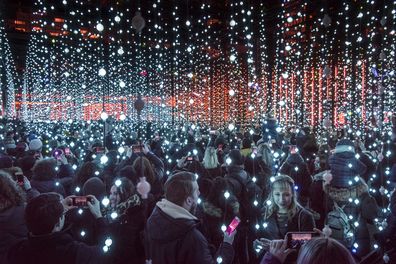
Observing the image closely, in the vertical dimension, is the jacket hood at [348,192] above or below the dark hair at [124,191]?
below

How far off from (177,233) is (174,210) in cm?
18

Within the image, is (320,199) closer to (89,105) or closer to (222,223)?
(222,223)

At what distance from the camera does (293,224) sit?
4.39 m

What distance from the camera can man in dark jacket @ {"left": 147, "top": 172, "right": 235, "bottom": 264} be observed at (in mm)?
3012

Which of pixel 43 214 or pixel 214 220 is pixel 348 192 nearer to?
pixel 214 220

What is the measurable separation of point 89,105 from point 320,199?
1565 inches

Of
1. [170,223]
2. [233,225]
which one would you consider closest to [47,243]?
[170,223]

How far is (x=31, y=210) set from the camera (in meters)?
2.98

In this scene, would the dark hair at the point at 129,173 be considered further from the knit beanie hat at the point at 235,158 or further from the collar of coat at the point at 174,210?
the collar of coat at the point at 174,210

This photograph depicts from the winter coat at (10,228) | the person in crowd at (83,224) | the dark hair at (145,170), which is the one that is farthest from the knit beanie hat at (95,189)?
the winter coat at (10,228)

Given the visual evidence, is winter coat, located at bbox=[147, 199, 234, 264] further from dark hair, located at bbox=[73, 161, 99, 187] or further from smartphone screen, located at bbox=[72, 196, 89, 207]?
dark hair, located at bbox=[73, 161, 99, 187]

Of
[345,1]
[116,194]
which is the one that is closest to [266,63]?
[345,1]

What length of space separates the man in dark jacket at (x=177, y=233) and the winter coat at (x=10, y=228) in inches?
47.5

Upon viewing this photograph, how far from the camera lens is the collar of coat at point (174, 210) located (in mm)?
3084
